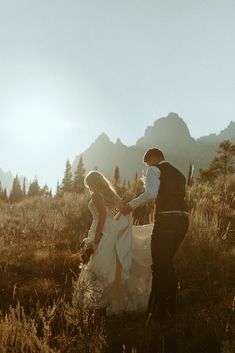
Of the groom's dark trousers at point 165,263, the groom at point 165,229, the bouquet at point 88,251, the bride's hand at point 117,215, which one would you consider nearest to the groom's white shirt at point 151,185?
the groom at point 165,229

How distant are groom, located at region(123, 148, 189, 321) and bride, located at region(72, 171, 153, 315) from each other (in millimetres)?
416

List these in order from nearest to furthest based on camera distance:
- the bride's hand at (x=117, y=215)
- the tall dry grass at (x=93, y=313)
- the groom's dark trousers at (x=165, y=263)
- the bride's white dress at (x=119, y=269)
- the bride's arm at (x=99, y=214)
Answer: the tall dry grass at (x=93, y=313) < the groom's dark trousers at (x=165, y=263) < the bride's white dress at (x=119, y=269) < the bride's arm at (x=99, y=214) < the bride's hand at (x=117, y=215)

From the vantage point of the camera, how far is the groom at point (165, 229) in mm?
5871

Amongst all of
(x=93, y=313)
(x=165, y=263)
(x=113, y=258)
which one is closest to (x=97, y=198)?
(x=113, y=258)

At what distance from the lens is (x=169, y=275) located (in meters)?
5.89

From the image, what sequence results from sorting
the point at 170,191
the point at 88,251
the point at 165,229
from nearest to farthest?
the point at 165,229 → the point at 170,191 → the point at 88,251

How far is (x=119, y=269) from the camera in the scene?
6.36 m

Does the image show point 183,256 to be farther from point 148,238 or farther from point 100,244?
point 100,244

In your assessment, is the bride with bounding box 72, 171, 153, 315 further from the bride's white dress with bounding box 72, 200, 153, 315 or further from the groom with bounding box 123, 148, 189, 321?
Answer: the groom with bounding box 123, 148, 189, 321

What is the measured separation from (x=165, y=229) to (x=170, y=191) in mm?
518

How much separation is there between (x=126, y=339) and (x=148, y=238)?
1930 mm

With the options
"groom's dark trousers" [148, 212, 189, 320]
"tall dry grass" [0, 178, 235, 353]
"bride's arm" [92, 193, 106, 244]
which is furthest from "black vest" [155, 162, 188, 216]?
"tall dry grass" [0, 178, 235, 353]

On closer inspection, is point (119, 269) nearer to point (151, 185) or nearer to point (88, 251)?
point (88, 251)

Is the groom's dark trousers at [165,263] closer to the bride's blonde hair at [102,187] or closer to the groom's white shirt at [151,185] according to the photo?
the groom's white shirt at [151,185]
